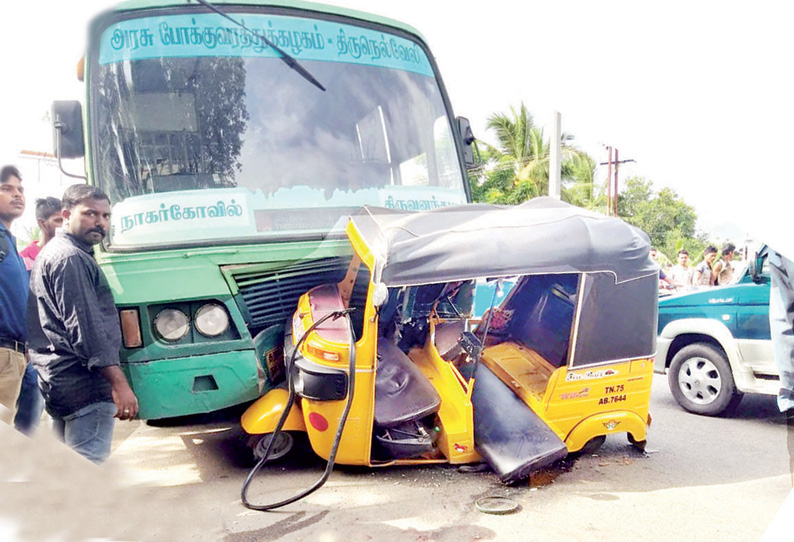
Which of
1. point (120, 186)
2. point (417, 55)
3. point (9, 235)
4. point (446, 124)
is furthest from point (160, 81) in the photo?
point (446, 124)

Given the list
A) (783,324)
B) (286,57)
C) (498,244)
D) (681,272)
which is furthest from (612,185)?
(286,57)

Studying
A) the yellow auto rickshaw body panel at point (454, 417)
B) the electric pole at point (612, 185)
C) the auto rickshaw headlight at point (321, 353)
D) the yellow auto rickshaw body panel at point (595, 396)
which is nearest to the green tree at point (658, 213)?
the electric pole at point (612, 185)

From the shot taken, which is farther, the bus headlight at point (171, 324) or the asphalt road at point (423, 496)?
the bus headlight at point (171, 324)

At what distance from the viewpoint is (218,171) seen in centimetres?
277

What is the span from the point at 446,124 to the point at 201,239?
1707 millimetres

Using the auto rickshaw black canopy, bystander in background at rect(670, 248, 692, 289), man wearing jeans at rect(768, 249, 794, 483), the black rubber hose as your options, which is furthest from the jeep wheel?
the black rubber hose

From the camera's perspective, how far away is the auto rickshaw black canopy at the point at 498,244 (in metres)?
2.47

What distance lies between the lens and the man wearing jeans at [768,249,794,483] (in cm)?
276

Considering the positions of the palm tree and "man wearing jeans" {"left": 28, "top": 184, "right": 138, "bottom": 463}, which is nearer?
"man wearing jeans" {"left": 28, "top": 184, "right": 138, "bottom": 463}

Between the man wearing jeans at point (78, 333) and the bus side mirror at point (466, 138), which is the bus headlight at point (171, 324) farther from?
the bus side mirror at point (466, 138)

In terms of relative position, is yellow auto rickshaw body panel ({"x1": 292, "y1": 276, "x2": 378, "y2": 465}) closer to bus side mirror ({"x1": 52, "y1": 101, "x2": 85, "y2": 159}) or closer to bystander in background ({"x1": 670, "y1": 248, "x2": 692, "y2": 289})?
bus side mirror ({"x1": 52, "y1": 101, "x2": 85, "y2": 159})

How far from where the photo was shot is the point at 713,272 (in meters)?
3.62

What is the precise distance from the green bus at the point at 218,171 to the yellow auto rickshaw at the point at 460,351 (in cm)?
24

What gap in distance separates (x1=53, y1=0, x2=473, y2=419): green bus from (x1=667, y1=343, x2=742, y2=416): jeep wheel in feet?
9.64
